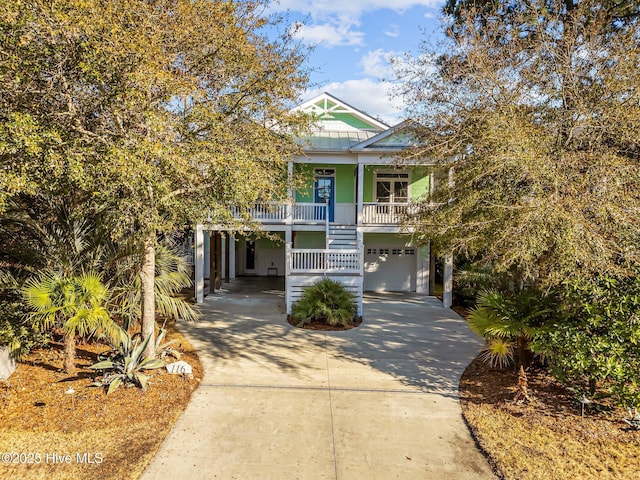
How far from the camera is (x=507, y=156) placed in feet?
18.1

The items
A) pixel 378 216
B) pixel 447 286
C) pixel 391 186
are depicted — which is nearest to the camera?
pixel 447 286

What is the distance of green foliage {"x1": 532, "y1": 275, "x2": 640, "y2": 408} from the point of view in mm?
4914

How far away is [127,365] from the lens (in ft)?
20.7

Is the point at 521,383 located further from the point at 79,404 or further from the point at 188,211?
the point at 79,404

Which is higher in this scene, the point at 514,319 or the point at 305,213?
the point at 305,213

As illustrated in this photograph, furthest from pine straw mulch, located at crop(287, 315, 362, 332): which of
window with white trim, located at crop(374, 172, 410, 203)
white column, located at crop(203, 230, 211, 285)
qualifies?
window with white trim, located at crop(374, 172, 410, 203)

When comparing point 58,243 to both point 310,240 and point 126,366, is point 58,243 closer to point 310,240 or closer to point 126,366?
point 126,366

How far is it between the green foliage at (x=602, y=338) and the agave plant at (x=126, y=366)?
243 inches

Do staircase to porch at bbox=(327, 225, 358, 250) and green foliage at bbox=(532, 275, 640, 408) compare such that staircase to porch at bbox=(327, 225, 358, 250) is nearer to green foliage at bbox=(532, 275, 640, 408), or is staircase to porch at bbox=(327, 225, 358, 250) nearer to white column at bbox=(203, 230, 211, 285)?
white column at bbox=(203, 230, 211, 285)

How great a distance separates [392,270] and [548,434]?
11.8 m

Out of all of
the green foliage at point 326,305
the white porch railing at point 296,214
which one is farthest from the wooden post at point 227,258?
the green foliage at point 326,305

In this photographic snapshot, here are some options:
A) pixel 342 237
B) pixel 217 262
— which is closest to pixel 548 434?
pixel 342 237

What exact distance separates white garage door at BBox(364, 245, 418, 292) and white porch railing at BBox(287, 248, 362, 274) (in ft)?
14.9

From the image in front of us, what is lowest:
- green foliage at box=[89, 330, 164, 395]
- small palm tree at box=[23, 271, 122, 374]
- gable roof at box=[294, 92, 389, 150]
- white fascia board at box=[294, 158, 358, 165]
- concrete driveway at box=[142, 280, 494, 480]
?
concrete driveway at box=[142, 280, 494, 480]
